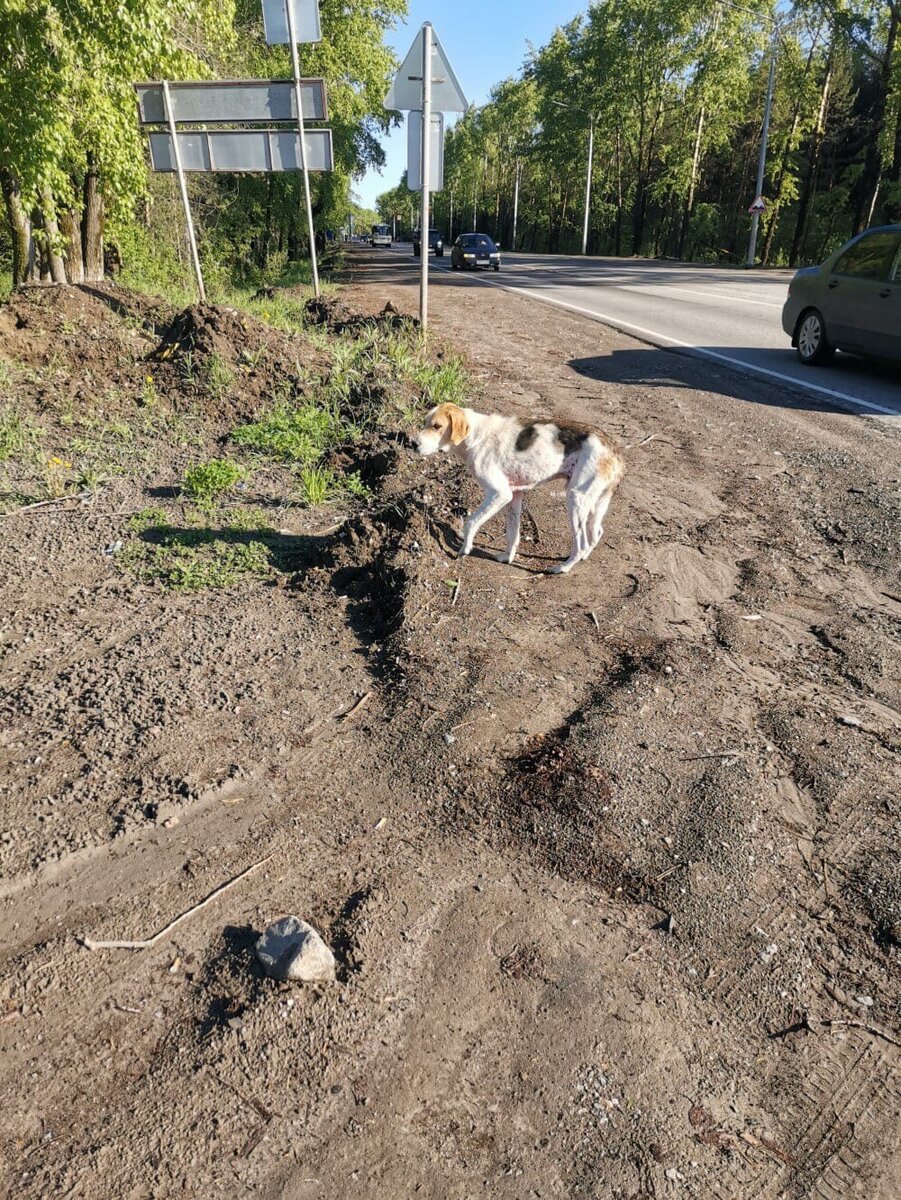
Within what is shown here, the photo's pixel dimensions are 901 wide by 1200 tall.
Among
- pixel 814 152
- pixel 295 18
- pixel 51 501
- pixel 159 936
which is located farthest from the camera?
pixel 814 152

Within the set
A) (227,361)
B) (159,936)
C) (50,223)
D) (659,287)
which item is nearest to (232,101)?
(50,223)

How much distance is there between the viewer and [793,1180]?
1.76 meters

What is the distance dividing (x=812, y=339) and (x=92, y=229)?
12.6 m

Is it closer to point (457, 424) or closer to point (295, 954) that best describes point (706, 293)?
point (457, 424)

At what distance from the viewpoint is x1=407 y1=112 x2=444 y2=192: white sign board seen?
9648mm

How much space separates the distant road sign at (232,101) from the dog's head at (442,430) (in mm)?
11245

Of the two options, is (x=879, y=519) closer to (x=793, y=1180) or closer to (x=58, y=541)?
(x=793, y=1180)

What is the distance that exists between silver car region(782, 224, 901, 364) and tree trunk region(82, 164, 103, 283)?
11.7 metres

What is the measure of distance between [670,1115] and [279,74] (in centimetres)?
3064

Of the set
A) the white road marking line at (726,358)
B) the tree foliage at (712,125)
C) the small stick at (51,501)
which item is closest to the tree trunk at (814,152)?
the tree foliage at (712,125)

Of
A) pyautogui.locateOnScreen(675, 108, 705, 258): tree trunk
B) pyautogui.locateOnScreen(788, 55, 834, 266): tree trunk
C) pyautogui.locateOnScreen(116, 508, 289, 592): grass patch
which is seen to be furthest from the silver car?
pyautogui.locateOnScreen(675, 108, 705, 258): tree trunk

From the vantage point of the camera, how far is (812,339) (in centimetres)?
1061

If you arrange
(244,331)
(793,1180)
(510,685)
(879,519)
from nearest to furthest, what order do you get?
(793,1180) → (510,685) → (879,519) → (244,331)

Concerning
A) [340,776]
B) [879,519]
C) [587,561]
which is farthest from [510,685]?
[879,519]
